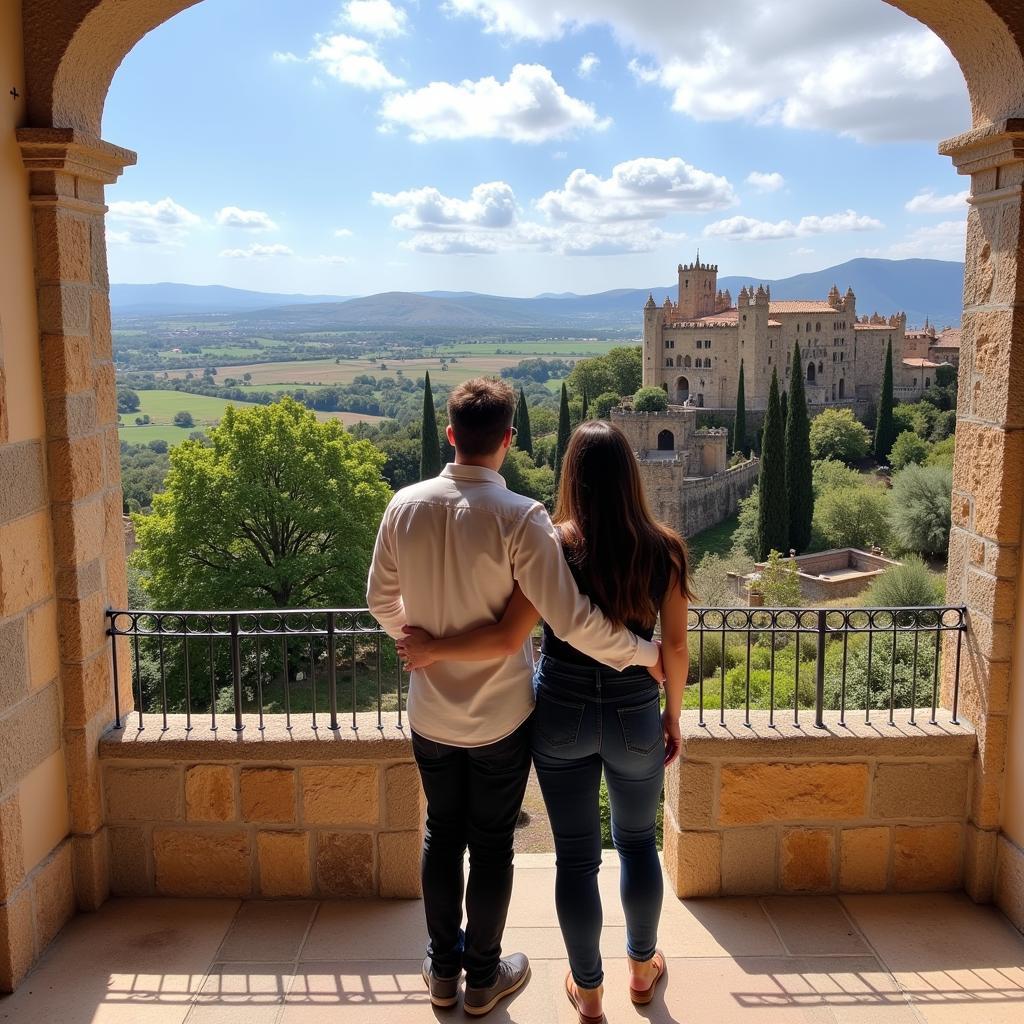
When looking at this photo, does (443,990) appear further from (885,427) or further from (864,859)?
(885,427)

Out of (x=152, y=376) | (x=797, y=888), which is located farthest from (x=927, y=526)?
(x=152, y=376)

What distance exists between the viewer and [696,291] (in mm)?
76188

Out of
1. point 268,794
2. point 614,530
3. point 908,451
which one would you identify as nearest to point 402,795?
point 268,794

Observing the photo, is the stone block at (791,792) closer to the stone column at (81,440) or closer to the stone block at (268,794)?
the stone block at (268,794)

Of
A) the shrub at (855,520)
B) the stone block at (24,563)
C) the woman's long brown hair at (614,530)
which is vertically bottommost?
the shrub at (855,520)

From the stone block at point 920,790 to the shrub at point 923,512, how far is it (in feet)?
85.6

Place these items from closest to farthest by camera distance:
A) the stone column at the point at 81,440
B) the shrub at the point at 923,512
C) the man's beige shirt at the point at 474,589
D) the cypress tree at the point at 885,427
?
1. the man's beige shirt at the point at 474,589
2. the stone column at the point at 81,440
3. the shrub at the point at 923,512
4. the cypress tree at the point at 885,427

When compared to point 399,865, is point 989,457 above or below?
above

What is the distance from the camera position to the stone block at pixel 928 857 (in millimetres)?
3656

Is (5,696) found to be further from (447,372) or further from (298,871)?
(447,372)

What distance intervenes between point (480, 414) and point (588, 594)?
0.54 metres

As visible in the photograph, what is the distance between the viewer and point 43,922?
326 cm

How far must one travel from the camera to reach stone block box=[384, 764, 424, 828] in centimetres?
358

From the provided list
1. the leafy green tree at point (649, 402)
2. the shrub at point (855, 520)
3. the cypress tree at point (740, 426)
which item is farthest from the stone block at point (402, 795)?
the leafy green tree at point (649, 402)
